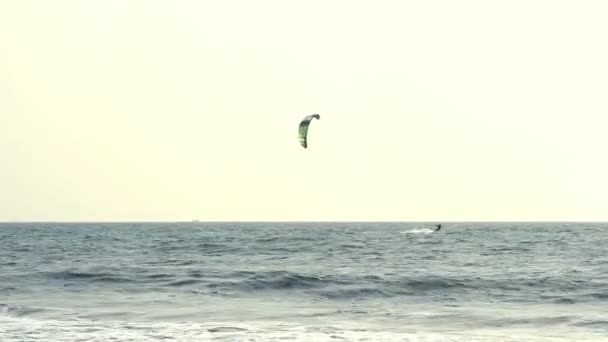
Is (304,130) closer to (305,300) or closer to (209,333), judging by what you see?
(305,300)

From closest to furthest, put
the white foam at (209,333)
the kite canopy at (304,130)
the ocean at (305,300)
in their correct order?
1. the white foam at (209,333)
2. the ocean at (305,300)
3. the kite canopy at (304,130)

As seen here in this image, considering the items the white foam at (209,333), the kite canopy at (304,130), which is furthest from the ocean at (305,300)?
the kite canopy at (304,130)

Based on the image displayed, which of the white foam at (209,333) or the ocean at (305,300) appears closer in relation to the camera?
the white foam at (209,333)

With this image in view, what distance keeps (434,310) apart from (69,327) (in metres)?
9.93

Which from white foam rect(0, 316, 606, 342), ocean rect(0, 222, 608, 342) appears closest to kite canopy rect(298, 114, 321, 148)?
ocean rect(0, 222, 608, 342)

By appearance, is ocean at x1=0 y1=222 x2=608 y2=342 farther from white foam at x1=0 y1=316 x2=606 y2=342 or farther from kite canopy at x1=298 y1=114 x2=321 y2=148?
kite canopy at x1=298 y1=114 x2=321 y2=148

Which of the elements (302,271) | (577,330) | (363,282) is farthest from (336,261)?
(577,330)

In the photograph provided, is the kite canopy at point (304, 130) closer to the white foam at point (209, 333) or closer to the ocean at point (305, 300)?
the ocean at point (305, 300)

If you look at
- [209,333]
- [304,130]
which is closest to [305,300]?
[209,333]

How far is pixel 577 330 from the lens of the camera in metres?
19.2

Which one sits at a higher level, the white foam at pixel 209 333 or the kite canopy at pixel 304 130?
the kite canopy at pixel 304 130

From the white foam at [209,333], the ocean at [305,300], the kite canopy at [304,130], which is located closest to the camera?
the white foam at [209,333]

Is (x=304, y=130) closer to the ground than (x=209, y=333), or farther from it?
farther from it

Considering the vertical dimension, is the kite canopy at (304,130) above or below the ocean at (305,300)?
above
